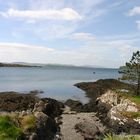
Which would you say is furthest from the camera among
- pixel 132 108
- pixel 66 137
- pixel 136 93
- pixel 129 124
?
pixel 136 93

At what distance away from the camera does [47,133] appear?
1341 inches

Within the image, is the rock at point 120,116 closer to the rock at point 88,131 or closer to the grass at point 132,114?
the grass at point 132,114

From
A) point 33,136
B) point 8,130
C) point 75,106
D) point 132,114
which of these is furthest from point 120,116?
point 8,130

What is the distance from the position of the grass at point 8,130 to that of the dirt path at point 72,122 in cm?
782

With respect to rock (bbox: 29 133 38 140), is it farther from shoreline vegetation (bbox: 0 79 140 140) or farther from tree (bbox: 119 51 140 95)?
tree (bbox: 119 51 140 95)

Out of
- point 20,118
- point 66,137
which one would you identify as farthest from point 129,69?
point 20,118

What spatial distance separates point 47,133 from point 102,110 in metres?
21.1

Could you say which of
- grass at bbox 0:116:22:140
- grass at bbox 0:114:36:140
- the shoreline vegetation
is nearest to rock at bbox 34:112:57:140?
the shoreline vegetation

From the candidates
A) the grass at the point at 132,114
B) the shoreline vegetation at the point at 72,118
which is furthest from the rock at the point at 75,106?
the grass at the point at 132,114

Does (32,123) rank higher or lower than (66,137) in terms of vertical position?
higher

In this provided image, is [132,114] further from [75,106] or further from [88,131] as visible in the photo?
[75,106]

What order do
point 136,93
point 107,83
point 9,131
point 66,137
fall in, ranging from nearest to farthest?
point 9,131
point 66,137
point 136,93
point 107,83

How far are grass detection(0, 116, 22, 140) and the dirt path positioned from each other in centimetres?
782

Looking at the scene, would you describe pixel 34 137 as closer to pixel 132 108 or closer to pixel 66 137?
pixel 66 137
